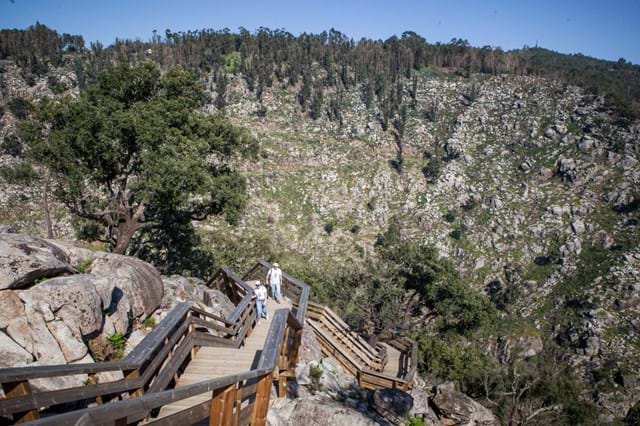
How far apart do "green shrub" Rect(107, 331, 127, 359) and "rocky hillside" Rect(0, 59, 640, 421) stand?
22.8 m

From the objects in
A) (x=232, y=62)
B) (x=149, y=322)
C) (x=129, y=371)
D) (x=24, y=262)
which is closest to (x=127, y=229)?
(x=149, y=322)

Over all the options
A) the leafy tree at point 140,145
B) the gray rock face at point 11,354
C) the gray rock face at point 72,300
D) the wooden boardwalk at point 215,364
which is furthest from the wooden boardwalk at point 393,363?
the gray rock face at point 11,354

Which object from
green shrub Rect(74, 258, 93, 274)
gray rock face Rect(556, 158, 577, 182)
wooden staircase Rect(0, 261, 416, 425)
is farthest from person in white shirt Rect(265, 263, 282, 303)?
gray rock face Rect(556, 158, 577, 182)

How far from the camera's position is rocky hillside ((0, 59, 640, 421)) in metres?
42.8

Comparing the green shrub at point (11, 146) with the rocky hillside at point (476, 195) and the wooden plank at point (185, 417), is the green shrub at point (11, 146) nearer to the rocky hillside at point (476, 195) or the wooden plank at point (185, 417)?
the rocky hillside at point (476, 195)

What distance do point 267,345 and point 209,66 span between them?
87.6 meters

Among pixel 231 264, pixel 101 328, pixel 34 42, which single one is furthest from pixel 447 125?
pixel 34 42

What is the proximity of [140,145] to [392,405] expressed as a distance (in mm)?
13933

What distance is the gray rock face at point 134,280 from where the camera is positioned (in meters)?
9.30

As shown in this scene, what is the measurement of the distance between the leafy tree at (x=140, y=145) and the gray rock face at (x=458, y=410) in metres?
11.0

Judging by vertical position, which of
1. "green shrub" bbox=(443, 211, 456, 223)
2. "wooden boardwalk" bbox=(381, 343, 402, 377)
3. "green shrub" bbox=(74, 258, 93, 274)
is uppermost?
"green shrub" bbox=(74, 258, 93, 274)

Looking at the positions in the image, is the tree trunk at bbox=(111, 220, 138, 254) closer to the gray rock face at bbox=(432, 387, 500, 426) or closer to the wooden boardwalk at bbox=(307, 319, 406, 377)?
the wooden boardwalk at bbox=(307, 319, 406, 377)

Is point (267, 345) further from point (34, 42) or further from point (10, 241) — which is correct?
point (34, 42)

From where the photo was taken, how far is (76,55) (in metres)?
83.0
